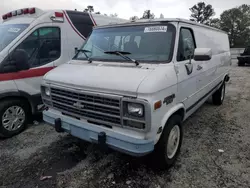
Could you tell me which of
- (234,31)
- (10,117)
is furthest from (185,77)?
(234,31)

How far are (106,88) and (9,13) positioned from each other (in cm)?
423

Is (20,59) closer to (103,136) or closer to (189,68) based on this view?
(103,136)

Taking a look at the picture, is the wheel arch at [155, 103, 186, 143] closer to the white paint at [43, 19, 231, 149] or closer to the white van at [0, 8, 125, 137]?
the white paint at [43, 19, 231, 149]

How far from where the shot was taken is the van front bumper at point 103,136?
254 cm

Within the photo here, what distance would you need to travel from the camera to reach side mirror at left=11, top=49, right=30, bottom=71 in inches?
162

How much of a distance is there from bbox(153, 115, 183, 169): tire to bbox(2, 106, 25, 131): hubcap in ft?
10.1

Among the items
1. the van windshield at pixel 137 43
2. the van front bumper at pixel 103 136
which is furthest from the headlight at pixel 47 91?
the van windshield at pixel 137 43

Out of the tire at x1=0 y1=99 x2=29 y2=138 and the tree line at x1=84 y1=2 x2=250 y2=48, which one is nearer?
the tire at x1=0 y1=99 x2=29 y2=138

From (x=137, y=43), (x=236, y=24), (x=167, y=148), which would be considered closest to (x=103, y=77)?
(x=137, y=43)

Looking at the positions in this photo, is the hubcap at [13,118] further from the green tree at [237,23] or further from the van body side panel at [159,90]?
the green tree at [237,23]

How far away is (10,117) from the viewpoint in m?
4.32

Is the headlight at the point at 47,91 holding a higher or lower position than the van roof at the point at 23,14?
lower

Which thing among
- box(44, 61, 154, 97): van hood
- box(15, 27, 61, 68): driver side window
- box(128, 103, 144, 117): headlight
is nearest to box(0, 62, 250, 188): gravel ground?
box(128, 103, 144, 117): headlight

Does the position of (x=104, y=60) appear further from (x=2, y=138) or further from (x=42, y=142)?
(x=2, y=138)
